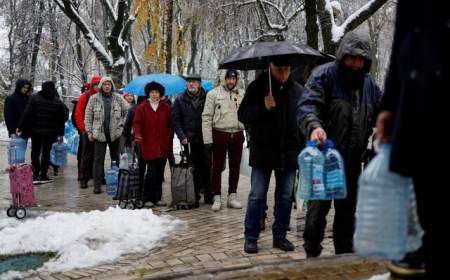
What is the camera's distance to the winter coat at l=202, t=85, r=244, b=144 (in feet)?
25.6

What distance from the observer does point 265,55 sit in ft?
19.0

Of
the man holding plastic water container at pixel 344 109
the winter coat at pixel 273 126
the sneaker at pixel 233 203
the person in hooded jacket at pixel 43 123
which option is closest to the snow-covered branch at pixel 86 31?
the person in hooded jacket at pixel 43 123

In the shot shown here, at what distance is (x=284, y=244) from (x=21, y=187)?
12.6ft

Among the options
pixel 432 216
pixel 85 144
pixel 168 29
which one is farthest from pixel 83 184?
pixel 432 216

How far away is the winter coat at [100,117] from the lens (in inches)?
375

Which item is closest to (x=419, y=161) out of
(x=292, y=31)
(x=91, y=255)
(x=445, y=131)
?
(x=445, y=131)

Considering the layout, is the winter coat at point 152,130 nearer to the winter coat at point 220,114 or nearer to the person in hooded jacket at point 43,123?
the winter coat at point 220,114

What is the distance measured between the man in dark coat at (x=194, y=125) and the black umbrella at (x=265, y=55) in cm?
174

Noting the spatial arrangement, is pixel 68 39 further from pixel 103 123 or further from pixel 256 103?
pixel 256 103

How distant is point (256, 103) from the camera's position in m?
5.48

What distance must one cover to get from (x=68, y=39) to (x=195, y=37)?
6.74 metres

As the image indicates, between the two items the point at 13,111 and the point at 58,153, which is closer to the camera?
the point at 13,111

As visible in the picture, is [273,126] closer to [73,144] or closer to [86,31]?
[86,31]

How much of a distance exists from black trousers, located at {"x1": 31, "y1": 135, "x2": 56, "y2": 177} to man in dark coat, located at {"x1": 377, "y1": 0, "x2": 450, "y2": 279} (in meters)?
9.73
